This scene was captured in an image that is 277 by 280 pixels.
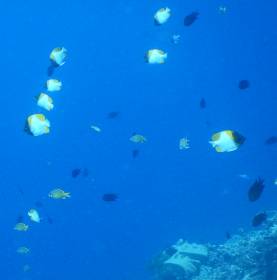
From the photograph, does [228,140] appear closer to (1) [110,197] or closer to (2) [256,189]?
(2) [256,189]

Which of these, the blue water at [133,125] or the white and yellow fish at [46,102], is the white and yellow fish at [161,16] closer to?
the white and yellow fish at [46,102]

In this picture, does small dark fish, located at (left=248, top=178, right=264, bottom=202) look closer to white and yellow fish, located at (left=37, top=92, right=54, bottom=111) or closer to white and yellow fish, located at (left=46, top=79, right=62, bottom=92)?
white and yellow fish, located at (left=37, top=92, right=54, bottom=111)

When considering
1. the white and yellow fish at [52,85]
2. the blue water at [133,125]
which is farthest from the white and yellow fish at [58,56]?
the blue water at [133,125]

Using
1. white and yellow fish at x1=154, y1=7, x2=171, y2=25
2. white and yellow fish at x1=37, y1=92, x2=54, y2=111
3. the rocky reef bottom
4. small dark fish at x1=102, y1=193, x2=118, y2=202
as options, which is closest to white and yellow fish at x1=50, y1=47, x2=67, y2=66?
white and yellow fish at x1=37, y1=92, x2=54, y2=111

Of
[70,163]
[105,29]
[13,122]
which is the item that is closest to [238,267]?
[105,29]

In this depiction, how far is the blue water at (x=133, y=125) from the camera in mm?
Result: 44062

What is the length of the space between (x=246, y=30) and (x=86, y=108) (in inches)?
1458

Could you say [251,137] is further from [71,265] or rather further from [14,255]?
[14,255]

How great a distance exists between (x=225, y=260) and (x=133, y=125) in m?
54.3

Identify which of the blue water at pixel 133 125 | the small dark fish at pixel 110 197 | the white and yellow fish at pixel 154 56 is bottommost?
the small dark fish at pixel 110 197

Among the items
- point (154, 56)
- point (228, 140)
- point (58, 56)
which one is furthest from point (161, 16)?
point (228, 140)

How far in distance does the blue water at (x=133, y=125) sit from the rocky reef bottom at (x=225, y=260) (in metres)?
12.5

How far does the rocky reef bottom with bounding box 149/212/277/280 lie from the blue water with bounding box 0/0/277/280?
1253 cm

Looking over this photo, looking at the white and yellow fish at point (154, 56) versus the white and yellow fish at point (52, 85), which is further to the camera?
the white and yellow fish at point (52, 85)
